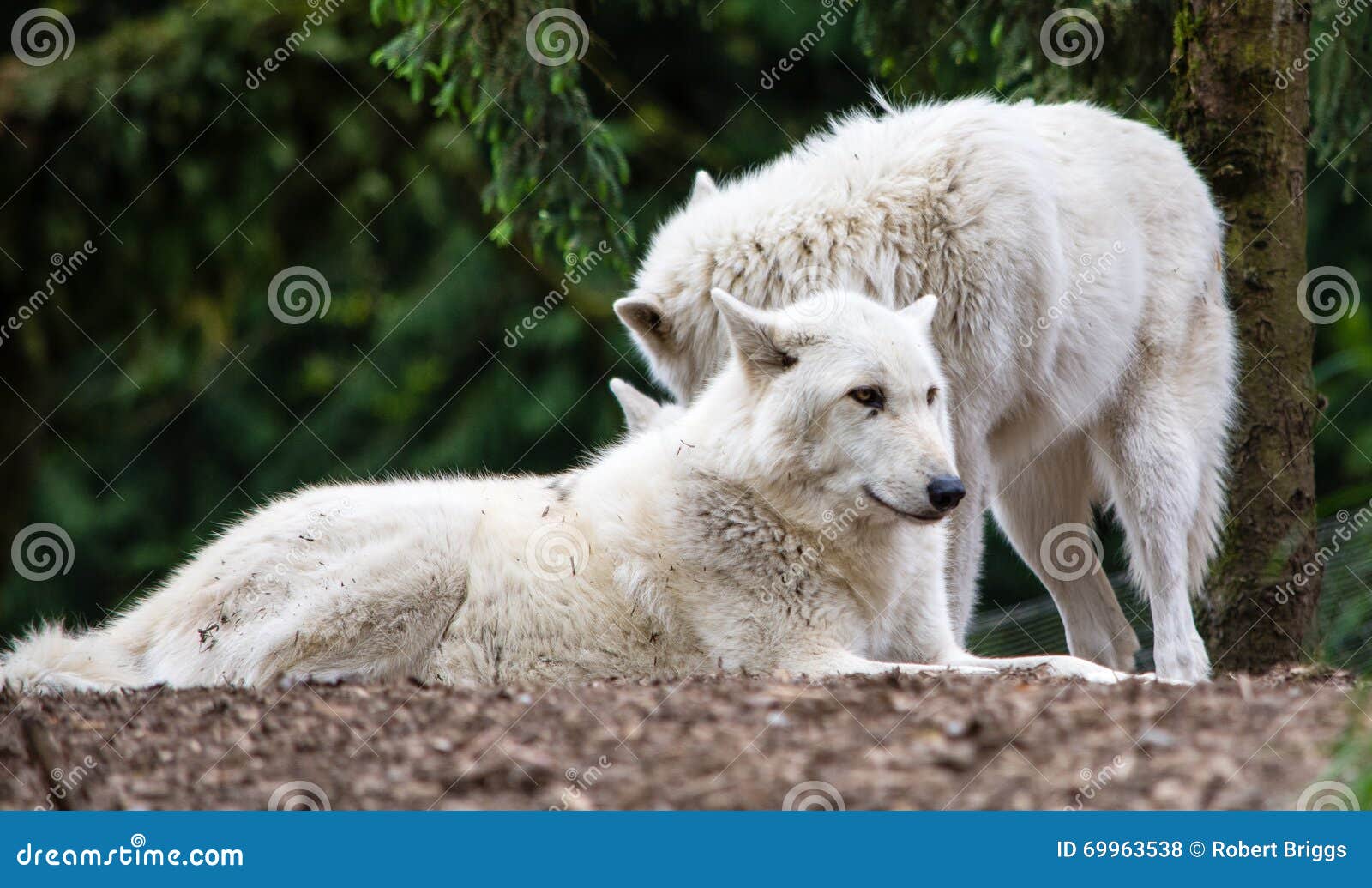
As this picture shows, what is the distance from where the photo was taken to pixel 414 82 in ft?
23.4

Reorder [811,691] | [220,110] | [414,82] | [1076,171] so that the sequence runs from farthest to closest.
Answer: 1. [220,110]
2. [414,82]
3. [1076,171]
4. [811,691]

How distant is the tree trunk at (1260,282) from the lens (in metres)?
5.96

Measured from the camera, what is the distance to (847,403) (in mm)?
4438

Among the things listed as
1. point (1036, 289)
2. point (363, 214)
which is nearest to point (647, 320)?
point (1036, 289)

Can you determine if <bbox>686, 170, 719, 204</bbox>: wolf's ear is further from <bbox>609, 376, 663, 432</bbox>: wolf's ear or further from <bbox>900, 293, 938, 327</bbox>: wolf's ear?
<bbox>900, 293, 938, 327</bbox>: wolf's ear

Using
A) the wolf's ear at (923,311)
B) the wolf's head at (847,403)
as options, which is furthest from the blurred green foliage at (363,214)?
the wolf's head at (847,403)

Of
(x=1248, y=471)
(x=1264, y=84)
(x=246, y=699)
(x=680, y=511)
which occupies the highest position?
(x=1264, y=84)

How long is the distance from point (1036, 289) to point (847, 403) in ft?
4.63

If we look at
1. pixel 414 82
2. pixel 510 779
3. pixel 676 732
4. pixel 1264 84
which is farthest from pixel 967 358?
pixel 414 82

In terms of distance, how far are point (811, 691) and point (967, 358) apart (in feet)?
6.82

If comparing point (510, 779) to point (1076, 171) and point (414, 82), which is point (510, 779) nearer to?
point (1076, 171)

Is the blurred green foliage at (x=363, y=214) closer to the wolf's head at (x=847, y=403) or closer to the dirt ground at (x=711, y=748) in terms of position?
Answer: the wolf's head at (x=847, y=403)

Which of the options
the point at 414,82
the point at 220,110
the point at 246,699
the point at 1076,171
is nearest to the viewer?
the point at 246,699

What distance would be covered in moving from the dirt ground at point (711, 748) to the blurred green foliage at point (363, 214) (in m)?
3.98
